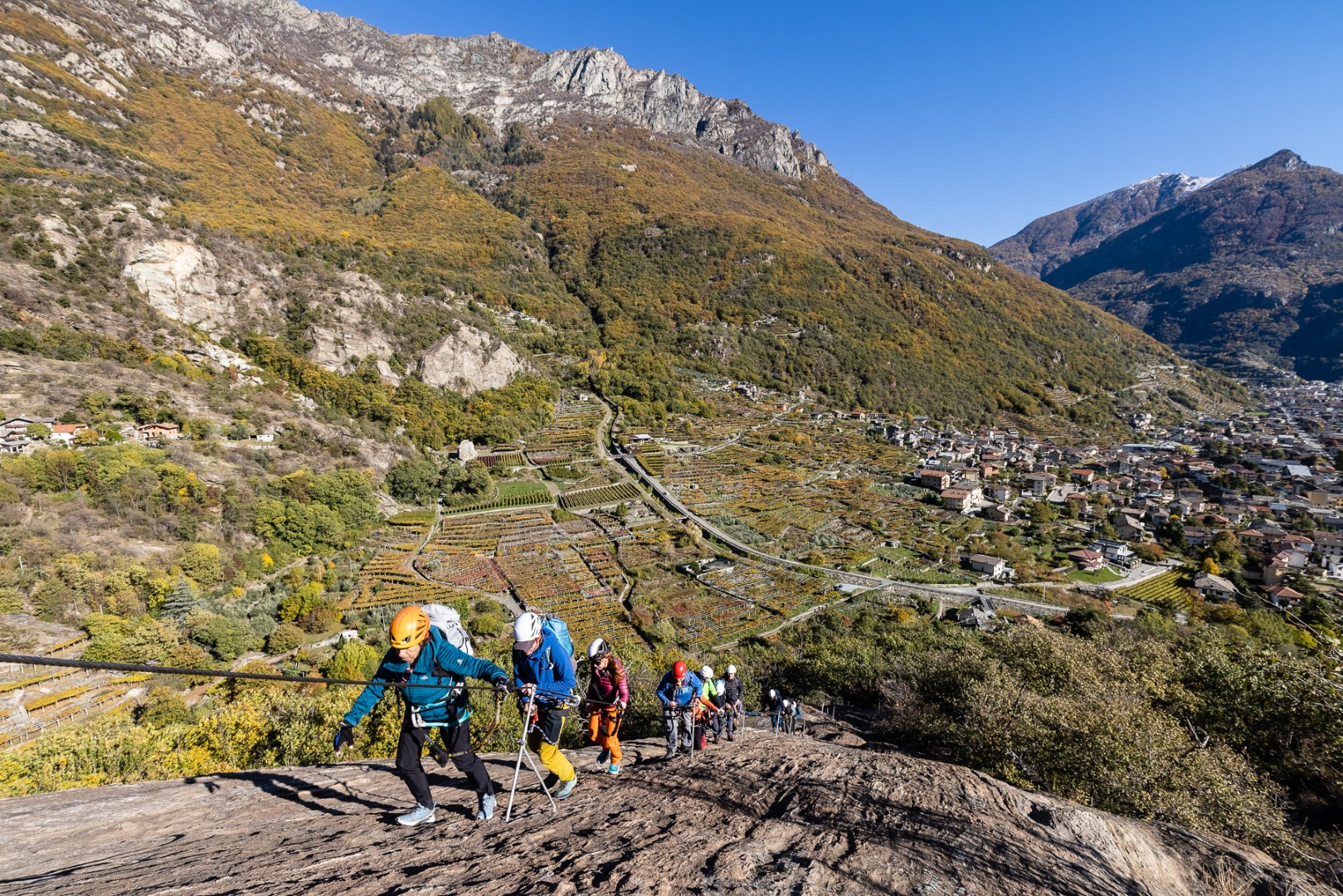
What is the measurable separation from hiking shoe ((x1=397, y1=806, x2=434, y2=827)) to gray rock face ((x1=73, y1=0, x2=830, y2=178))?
162 meters

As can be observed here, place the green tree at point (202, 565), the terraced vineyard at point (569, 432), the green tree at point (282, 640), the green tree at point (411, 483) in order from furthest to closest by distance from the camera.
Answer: the terraced vineyard at point (569, 432)
the green tree at point (411, 483)
the green tree at point (202, 565)
the green tree at point (282, 640)

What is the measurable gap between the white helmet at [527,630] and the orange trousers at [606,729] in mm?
1749

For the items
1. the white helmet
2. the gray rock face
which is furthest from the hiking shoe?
the gray rock face

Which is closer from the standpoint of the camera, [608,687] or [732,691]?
[608,687]

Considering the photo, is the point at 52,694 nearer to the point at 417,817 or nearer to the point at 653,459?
the point at 417,817

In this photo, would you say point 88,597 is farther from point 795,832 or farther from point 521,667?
point 795,832

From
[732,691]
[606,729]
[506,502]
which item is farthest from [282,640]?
[606,729]

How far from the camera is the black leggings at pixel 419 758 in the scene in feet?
14.0

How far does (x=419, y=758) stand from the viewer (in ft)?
14.4

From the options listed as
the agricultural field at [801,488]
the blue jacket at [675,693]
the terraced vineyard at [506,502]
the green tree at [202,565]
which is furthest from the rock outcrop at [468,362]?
the blue jacket at [675,693]

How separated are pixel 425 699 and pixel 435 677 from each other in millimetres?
188

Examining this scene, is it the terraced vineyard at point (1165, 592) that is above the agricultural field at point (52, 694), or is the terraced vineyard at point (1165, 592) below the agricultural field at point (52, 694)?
below

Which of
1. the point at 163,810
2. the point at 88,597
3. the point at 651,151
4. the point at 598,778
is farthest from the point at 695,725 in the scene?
the point at 651,151

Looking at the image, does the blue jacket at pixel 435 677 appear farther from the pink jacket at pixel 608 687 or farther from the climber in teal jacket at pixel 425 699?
the pink jacket at pixel 608 687
